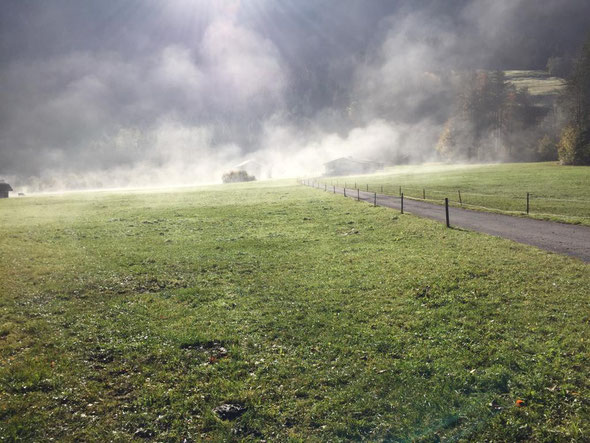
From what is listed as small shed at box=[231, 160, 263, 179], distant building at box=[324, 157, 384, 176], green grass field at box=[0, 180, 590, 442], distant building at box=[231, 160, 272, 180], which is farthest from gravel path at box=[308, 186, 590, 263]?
distant building at box=[231, 160, 272, 180]

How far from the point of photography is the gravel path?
1784cm

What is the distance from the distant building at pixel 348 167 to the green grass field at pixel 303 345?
117862 millimetres

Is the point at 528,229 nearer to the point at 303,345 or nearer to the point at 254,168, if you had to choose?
the point at 303,345

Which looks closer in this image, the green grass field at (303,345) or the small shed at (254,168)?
the green grass field at (303,345)

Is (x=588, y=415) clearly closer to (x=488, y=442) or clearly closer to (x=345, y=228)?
(x=488, y=442)

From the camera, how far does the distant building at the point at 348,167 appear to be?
13488 centimetres

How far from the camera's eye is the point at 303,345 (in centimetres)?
1011

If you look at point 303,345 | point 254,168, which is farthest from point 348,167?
point 303,345

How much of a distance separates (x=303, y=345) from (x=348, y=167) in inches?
5110

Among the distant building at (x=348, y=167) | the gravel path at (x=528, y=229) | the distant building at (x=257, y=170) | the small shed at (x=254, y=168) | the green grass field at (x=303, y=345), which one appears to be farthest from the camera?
the distant building at (x=257, y=170)

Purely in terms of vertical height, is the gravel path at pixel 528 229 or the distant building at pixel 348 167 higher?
the distant building at pixel 348 167

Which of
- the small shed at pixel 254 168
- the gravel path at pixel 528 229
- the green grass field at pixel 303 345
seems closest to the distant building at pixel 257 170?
the small shed at pixel 254 168

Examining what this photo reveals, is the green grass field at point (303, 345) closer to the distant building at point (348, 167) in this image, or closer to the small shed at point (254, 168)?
the distant building at point (348, 167)

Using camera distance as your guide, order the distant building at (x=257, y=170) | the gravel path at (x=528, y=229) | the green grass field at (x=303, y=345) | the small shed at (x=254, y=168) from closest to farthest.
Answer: the green grass field at (x=303, y=345), the gravel path at (x=528, y=229), the small shed at (x=254, y=168), the distant building at (x=257, y=170)
